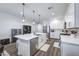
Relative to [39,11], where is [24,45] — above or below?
below

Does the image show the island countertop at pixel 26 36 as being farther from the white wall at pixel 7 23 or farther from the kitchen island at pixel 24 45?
the white wall at pixel 7 23

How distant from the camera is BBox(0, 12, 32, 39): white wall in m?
1.06

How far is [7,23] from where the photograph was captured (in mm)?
1109

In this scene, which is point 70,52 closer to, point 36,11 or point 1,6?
point 36,11

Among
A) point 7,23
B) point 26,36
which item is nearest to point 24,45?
point 26,36

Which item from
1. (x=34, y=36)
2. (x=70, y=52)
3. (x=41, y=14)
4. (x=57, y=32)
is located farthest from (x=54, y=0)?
(x=70, y=52)

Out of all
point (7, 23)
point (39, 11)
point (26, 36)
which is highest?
point (39, 11)

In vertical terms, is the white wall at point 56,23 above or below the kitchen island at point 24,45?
above

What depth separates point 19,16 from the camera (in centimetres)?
115

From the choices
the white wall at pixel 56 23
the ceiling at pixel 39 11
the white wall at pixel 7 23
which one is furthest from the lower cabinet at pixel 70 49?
the white wall at pixel 7 23

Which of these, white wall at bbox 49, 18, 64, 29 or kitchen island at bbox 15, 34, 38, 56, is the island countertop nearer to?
kitchen island at bbox 15, 34, 38, 56

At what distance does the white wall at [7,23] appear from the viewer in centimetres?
106

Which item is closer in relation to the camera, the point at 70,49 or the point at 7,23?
the point at 70,49

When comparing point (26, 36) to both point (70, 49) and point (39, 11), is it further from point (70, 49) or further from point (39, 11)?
point (70, 49)
